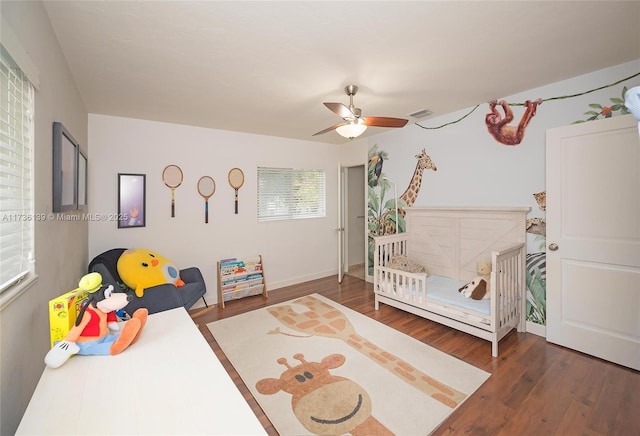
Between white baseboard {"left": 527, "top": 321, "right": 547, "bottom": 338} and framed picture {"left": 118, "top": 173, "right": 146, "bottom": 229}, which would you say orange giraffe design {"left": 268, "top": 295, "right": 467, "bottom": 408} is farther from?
framed picture {"left": 118, "top": 173, "right": 146, "bottom": 229}

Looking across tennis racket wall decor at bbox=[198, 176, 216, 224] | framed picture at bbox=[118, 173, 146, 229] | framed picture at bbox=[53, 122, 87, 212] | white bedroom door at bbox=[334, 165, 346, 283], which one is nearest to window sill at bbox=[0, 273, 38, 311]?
framed picture at bbox=[53, 122, 87, 212]

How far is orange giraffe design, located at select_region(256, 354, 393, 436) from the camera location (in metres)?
1.58

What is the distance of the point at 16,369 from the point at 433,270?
3.50 meters

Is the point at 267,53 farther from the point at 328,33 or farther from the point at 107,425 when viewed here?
the point at 107,425

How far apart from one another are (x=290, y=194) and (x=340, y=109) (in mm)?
2366

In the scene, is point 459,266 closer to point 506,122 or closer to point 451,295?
point 451,295

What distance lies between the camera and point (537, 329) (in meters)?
2.59

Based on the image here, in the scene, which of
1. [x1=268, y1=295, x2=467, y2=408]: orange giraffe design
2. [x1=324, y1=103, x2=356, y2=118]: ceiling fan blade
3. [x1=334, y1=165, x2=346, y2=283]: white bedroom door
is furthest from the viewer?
[x1=334, y1=165, x2=346, y2=283]: white bedroom door

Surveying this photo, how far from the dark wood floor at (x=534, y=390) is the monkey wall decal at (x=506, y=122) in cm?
195

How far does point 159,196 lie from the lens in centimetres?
328

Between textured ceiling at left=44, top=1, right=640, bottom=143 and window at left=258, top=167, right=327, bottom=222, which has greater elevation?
textured ceiling at left=44, top=1, right=640, bottom=143

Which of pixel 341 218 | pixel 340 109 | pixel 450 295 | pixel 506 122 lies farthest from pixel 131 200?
pixel 506 122

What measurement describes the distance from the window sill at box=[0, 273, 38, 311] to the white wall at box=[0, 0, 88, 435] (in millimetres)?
20

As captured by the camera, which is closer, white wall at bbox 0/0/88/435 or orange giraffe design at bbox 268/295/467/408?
white wall at bbox 0/0/88/435
